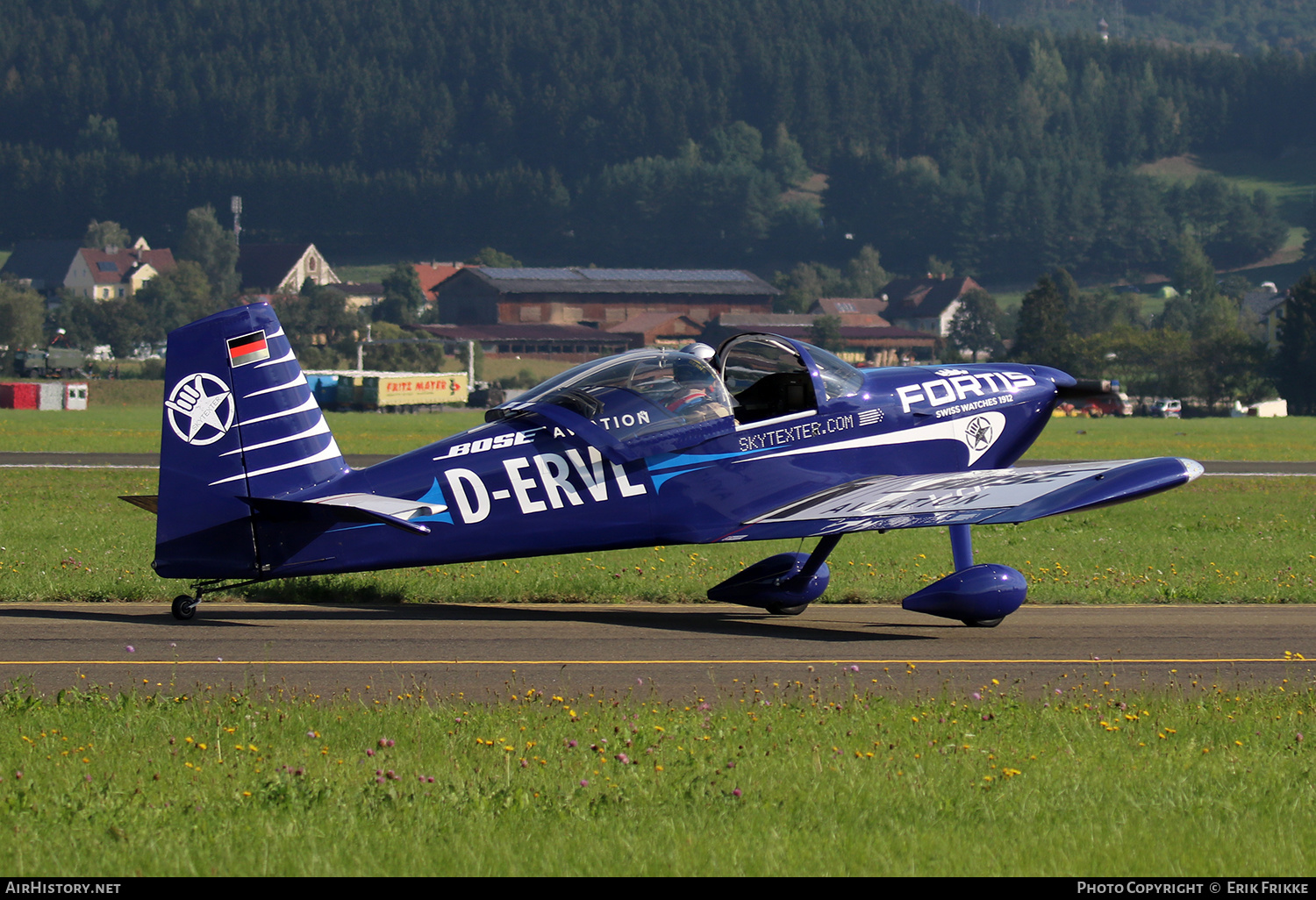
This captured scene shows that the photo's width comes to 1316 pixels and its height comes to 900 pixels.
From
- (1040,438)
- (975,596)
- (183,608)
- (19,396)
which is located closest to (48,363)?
(19,396)

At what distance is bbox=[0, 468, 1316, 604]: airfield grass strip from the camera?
15.9m

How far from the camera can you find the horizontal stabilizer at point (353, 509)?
12.8 meters

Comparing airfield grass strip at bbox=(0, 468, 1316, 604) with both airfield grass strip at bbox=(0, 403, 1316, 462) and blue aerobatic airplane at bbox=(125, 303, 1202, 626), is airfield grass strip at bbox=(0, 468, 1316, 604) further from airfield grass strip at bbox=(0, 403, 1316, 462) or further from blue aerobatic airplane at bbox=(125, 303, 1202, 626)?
airfield grass strip at bbox=(0, 403, 1316, 462)

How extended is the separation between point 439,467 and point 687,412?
235 centimetres

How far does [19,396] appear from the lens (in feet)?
296

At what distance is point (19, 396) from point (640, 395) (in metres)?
85.2

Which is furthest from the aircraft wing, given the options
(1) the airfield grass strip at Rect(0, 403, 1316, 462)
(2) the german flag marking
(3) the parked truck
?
(3) the parked truck

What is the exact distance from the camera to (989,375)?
15.9 m

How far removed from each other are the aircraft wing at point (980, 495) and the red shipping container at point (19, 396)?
279 feet

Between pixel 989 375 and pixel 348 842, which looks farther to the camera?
pixel 989 375

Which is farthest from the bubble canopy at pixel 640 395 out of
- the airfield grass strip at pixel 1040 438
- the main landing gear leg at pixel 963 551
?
the airfield grass strip at pixel 1040 438

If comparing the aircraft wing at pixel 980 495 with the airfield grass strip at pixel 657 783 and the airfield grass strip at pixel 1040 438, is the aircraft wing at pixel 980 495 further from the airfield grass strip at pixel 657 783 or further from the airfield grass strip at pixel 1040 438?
the airfield grass strip at pixel 1040 438
